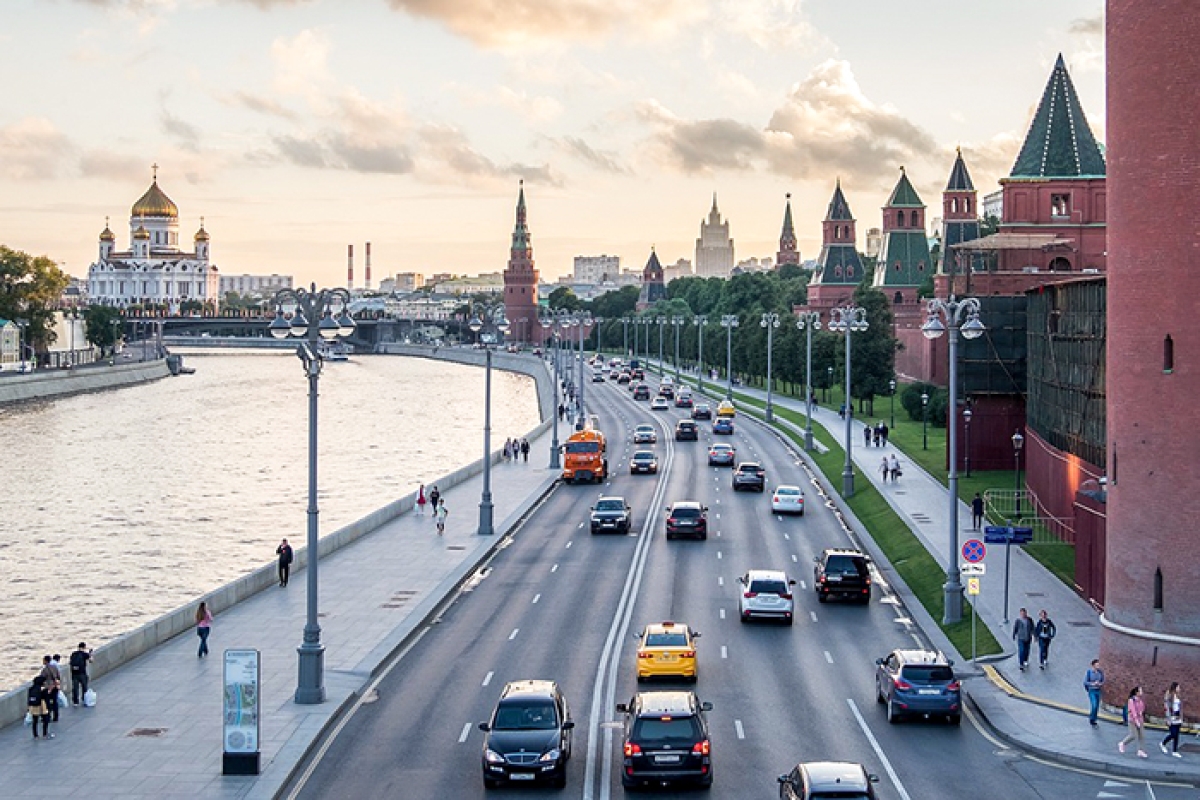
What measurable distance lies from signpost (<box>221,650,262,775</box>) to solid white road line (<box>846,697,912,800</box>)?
→ 9.51m

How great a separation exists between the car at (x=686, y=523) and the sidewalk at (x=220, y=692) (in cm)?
577

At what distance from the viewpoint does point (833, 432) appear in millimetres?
88375

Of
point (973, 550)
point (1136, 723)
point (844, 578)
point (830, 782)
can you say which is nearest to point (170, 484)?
point (844, 578)

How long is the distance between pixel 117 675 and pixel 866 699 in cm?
1446

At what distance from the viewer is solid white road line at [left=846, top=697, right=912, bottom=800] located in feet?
75.4

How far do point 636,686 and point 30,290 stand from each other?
562 feet

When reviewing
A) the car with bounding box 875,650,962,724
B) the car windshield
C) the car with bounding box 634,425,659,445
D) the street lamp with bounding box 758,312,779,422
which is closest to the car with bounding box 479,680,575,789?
the car windshield

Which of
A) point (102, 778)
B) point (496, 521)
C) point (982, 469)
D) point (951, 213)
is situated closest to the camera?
point (102, 778)

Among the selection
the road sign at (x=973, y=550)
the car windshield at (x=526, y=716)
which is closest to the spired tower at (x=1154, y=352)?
the road sign at (x=973, y=550)

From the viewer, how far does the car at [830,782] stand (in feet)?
64.0

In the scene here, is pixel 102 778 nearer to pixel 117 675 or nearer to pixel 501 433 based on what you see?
pixel 117 675

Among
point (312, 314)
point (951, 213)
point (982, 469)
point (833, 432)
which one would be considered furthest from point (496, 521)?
point (951, 213)

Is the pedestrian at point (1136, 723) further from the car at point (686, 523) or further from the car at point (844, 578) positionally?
the car at point (686, 523)

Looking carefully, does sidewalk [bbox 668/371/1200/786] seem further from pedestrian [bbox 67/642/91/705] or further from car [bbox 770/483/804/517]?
pedestrian [bbox 67/642/91/705]
